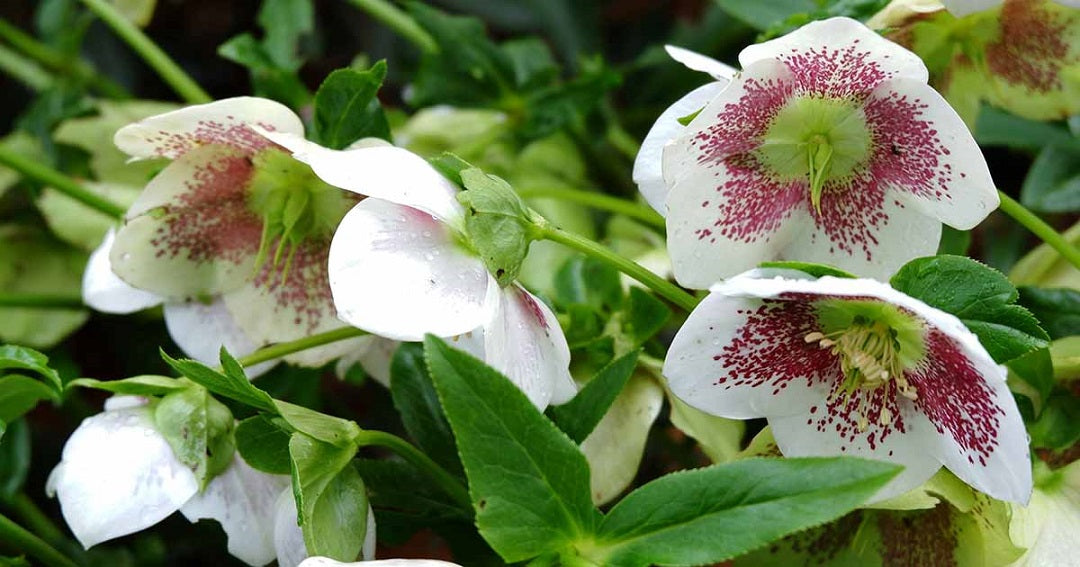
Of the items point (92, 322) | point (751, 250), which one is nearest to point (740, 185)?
point (751, 250)

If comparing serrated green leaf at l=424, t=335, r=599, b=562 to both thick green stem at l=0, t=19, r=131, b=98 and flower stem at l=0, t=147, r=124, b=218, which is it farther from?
thick green stem at l=0, t=19, r=131, b=98

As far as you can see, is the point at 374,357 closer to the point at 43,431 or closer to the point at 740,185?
the point at 740,185

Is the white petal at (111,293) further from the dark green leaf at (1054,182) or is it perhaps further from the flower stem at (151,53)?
the dark green leaf at (1054,182)

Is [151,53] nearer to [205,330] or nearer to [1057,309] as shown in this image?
[205,330]

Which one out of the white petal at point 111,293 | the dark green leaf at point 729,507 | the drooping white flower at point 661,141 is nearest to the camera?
the dark green leaf at point 729,507

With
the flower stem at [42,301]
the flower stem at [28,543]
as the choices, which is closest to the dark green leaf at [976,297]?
the flower stem at [28,543]

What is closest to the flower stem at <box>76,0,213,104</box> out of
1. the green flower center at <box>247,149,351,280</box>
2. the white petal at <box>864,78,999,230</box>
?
the green flower center at <box>247,149,351,280</box>

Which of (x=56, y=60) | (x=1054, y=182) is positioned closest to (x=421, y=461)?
(x=1054, y=182)
